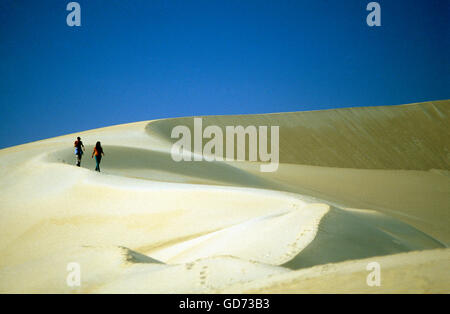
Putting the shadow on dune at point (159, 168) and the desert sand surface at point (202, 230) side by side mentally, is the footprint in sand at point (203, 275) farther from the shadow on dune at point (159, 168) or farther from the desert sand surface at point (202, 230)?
the shadow on dune at point (159, 168)

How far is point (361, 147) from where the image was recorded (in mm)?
38000

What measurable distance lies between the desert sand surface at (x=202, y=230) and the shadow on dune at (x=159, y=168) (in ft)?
0.26

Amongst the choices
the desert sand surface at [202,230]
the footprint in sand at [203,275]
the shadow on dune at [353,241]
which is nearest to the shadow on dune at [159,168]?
the desert sand surface at [202,230]

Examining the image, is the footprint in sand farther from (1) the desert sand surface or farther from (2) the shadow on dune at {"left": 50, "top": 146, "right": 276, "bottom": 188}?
(2) the shadow on dune at {"left": 50, "top": 146, "right": 276, "bottom": 188}

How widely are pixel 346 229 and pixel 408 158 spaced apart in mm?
34937

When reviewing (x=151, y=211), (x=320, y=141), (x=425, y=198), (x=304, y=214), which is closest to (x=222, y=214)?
(x=151, y=211)

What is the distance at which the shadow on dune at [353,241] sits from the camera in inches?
173

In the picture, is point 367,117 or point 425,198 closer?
point 425,198

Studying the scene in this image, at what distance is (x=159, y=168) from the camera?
50.0ft

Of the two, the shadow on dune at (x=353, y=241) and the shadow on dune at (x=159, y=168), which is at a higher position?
the shadow on dune at (x=159, y=168)

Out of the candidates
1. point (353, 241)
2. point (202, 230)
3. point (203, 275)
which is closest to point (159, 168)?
point (202, 230)

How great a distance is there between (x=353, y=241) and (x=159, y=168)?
1090cm

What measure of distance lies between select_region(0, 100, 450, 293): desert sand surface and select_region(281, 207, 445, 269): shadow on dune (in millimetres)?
25
